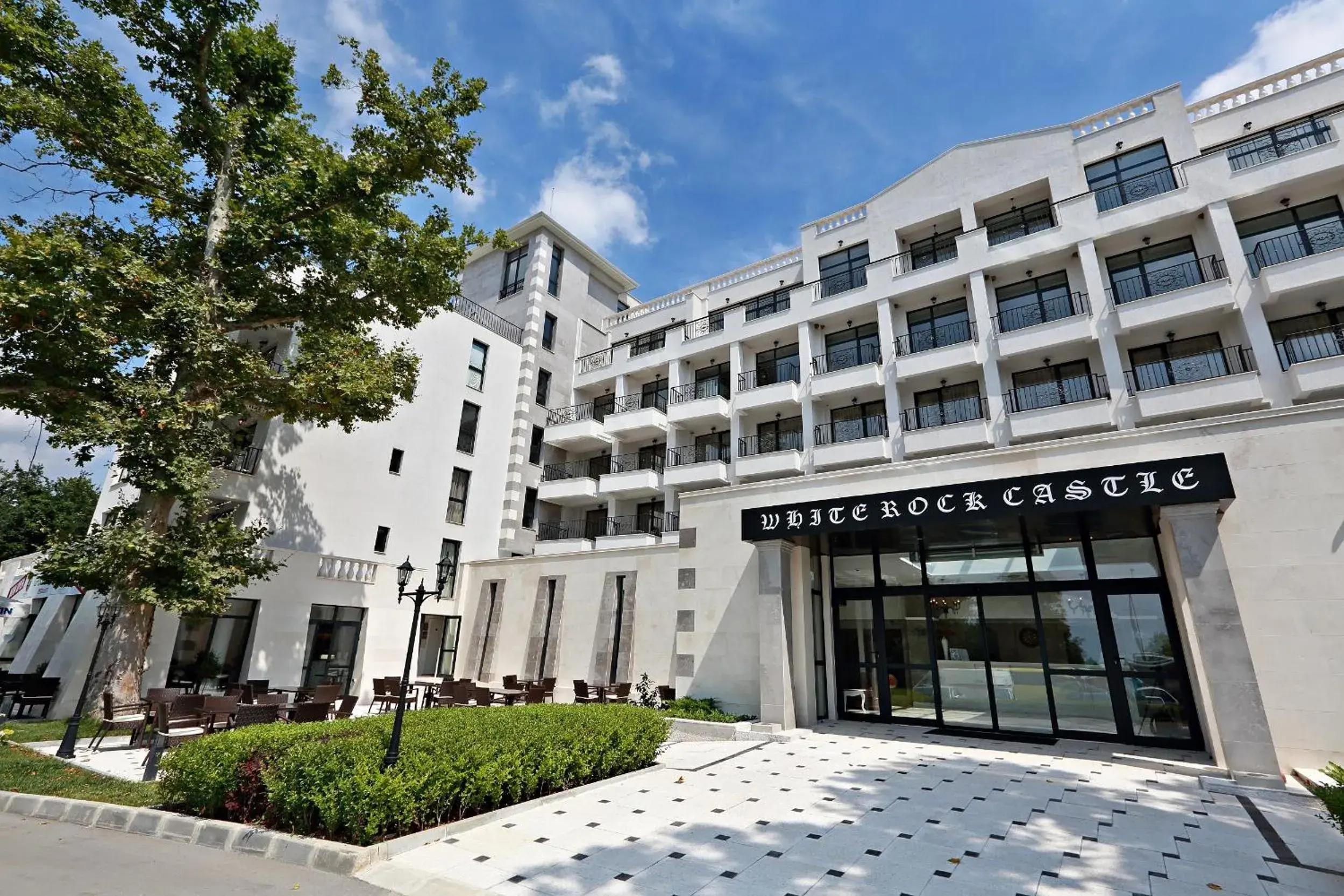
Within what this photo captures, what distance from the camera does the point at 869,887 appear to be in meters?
5.14

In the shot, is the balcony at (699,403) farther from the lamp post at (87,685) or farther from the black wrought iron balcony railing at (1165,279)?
the lamp post at (87,685)

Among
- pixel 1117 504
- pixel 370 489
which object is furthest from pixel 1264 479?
pixel 370 489

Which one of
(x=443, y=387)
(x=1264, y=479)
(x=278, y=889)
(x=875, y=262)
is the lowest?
(x=278, y=889)

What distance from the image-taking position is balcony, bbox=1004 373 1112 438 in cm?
1641

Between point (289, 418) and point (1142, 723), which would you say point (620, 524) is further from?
point (1142, 723)

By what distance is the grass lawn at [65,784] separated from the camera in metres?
7.38

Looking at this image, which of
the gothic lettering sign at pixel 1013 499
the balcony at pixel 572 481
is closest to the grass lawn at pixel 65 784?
the gothic lettering sign at pixel 1013 499

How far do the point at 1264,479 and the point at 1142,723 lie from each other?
491 centimetres

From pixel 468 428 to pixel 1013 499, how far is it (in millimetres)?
19362

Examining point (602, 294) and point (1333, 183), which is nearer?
point (1333, 183)

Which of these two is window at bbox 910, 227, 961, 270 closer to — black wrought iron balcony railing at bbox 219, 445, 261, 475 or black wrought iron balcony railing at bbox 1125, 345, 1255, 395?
black wrought iron balcony railing at bbox 1125, 345, 1255, 395

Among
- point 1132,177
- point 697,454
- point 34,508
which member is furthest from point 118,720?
point 34,508

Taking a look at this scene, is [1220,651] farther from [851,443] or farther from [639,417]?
[639,417]

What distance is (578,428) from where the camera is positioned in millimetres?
25625
